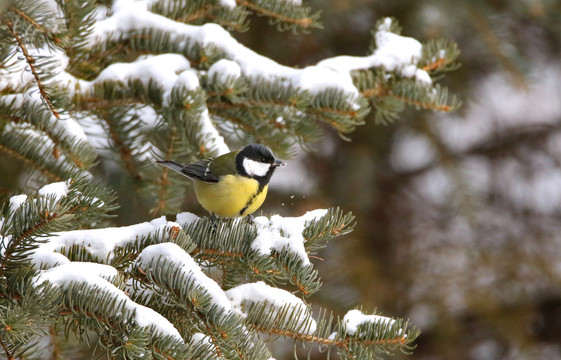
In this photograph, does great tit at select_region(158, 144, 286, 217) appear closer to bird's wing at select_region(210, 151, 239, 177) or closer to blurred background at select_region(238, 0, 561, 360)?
bird's wing at select_region(210, 151, 239, 177)

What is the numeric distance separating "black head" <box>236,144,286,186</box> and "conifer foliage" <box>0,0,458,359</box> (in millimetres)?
96

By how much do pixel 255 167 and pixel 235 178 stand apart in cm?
12

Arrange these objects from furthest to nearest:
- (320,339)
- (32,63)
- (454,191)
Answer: (454,191) < (32,63) < (320,339)

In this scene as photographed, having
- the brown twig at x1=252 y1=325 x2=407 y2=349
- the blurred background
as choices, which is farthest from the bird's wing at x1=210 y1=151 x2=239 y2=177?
the brown twig at x1=252 y1=325 x2=407 y2=349

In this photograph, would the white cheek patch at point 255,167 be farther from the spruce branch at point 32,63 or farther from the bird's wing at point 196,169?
the spruce branch at point 32,63

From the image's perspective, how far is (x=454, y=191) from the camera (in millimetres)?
3457

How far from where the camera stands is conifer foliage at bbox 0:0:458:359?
58.1 inches

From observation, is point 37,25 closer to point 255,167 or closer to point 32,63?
point 32,63

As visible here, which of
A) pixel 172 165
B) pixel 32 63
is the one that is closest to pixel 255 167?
pixel 172 165

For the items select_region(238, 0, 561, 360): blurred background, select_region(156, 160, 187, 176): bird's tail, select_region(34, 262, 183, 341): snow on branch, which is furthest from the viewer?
select_region(238, 0, 561, 360): blurred background

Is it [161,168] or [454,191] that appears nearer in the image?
[161,168]

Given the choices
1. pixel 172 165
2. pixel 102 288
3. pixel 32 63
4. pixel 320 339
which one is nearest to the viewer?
pixel 102 288

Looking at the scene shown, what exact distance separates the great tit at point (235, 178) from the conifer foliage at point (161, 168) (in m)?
0.10

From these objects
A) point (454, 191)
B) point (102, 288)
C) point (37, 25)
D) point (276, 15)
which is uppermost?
point (37, 25)
